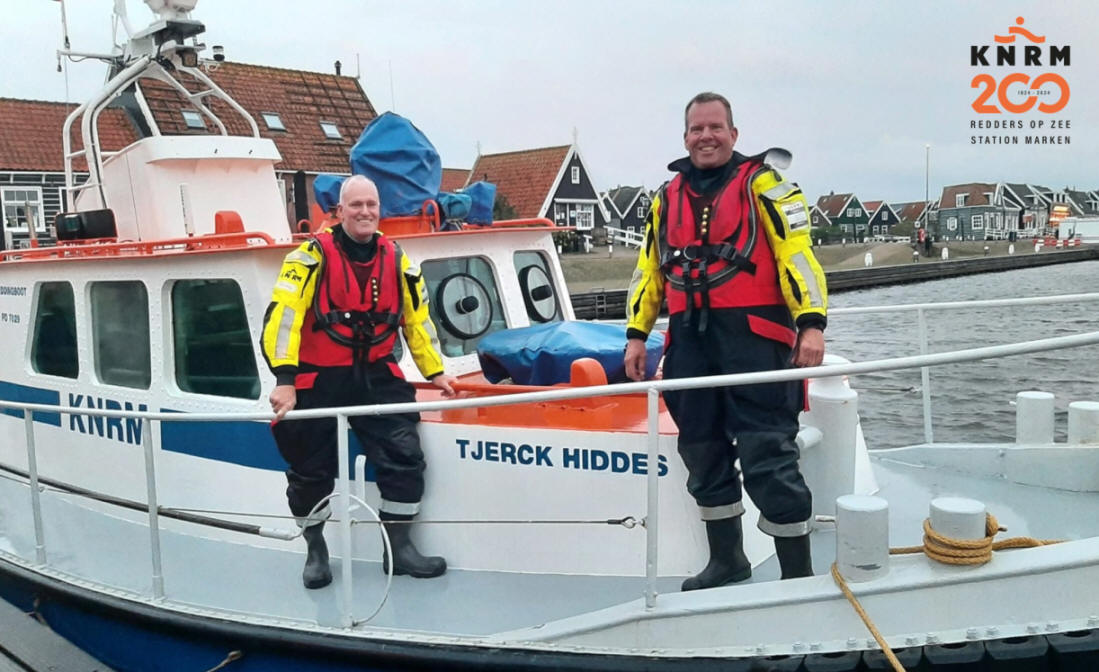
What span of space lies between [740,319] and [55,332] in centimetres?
382

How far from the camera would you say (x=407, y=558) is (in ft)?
11.0

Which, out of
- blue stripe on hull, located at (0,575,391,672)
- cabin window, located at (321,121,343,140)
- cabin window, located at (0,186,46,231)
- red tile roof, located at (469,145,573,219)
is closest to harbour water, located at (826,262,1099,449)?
blue stripe on hull, located at (0,575,391,672)

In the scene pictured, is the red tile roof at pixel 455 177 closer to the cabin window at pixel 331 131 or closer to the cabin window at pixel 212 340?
the cabin window at pixel 331 131

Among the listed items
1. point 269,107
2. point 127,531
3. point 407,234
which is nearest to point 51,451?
point 127,531

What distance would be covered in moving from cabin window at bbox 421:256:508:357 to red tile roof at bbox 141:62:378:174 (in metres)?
18.5

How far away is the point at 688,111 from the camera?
2.76 m

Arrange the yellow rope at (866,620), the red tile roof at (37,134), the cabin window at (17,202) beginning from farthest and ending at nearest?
1. the cabin window at (17,202)
2. the red tile roof at (37,134)
3. the yellow rope at (866,620)

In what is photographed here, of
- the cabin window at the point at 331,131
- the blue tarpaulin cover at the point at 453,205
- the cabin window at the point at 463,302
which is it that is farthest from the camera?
the cabin window at the point at 331,131

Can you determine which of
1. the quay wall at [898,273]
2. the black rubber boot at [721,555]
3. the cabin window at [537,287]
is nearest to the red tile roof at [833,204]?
the quay wall at [898,273]

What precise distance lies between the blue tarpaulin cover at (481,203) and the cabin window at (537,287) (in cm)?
28

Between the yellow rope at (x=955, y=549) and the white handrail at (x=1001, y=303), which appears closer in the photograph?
the yellow rope at (x=955, y=549)

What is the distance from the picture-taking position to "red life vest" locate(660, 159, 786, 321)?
2.69 metres

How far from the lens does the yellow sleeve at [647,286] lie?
296 cm

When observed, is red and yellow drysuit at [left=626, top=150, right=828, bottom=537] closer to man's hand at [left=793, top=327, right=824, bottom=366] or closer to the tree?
man's hand at [left=793, top=327, right=824, bottom=366]
